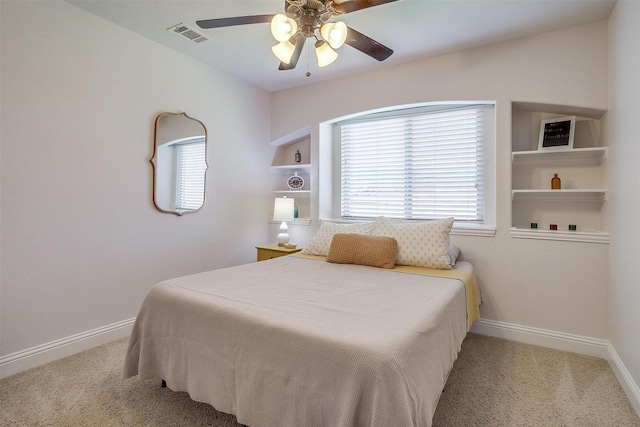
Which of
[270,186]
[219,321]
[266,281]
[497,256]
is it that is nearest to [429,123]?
[497,256]

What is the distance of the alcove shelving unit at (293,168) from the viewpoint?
4.04 m

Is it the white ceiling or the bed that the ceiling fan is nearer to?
A: the white ceiling

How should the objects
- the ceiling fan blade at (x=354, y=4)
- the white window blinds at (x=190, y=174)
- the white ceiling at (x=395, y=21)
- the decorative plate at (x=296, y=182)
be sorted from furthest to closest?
the decorative plate at (x=296, y=182) → the white window blinds at (x=190, y=174) → the white ceiling at (x=395, y=21) → the ceiling fan blade at (x=354, y=4)

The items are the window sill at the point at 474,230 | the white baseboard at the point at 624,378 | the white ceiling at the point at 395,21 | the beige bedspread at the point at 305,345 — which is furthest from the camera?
the window sill at the point at 474,230

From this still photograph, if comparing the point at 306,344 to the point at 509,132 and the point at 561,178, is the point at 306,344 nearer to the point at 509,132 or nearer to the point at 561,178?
the point at 509,132

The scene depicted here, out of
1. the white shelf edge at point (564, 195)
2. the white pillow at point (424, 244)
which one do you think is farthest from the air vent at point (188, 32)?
the white shelf edge at point (564, 195)

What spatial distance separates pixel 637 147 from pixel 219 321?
247 centimetres

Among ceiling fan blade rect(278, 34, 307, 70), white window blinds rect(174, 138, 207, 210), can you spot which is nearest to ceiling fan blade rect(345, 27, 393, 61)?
ceiling fan blade rect(278, 34, 307, 70)

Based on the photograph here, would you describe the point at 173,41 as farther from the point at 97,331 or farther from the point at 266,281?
the point at 97,331

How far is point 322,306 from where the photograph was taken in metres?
1.58

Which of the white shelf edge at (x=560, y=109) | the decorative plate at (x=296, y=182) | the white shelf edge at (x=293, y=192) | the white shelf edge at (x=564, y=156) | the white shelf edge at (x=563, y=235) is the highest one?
the white shelf edge at (x=560, y=109)

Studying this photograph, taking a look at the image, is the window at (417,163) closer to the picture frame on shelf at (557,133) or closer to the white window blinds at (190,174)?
the picture frame on shelf at (557,133)

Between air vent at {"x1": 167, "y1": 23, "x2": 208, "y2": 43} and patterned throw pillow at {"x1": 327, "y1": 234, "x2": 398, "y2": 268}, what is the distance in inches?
81.1

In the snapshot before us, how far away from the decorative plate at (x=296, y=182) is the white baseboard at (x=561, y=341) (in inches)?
95.1
